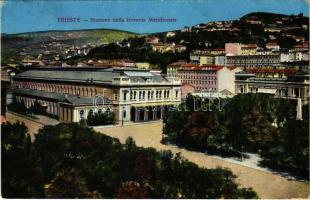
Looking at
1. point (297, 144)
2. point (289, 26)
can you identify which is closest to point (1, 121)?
point (297, 144)

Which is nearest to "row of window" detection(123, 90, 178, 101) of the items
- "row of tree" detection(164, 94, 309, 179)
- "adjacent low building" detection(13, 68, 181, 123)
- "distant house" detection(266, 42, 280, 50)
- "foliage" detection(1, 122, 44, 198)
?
"adjacent low building" detection(13, 68, 181, 123)

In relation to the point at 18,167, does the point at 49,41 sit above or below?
above

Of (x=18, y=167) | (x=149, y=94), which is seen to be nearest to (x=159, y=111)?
(x=149, y=94)

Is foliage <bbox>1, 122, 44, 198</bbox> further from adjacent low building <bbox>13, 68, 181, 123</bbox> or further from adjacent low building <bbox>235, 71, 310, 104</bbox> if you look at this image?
adjacent low building <bbox>235, 71, 310, 104</bbox>

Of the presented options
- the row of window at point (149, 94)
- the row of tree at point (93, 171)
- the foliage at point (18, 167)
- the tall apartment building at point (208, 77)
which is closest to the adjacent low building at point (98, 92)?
the row of window at point (149, 94)

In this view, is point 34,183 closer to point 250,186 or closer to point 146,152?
point 146,152

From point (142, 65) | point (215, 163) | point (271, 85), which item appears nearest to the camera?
A: point (215, 163)

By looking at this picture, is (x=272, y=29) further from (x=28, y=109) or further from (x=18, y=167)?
(x=18, y=167)
